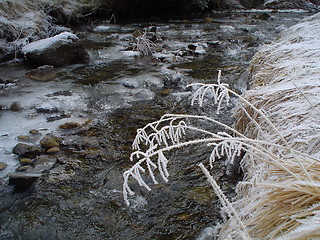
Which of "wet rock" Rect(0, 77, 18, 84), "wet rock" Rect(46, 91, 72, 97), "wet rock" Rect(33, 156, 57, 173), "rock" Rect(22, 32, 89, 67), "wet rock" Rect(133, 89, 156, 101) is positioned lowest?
"wet rock" Rect(33, 156, 57, 173)

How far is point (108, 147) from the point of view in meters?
3.29

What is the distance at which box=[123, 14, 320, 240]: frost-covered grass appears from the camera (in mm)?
1096

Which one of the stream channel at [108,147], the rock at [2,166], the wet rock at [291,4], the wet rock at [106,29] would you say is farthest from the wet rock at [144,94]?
the wet rock at [291,4]

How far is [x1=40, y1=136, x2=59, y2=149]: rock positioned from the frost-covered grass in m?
1.26

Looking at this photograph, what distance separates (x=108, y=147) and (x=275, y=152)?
2.06 m

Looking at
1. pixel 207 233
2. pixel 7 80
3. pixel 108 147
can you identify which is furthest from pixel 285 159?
pixel 7 80

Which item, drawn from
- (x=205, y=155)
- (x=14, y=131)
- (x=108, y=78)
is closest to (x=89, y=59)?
(x=108, y=78)

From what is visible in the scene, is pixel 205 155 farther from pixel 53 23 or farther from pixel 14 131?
pixel 53 23

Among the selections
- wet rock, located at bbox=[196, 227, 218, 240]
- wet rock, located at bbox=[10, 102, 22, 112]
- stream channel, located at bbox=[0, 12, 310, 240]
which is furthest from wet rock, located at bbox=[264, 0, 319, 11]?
wet rock, located at bbox=[196, 227, 218, 240]

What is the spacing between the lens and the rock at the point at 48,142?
324 centimetres

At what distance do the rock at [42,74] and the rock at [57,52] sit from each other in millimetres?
394

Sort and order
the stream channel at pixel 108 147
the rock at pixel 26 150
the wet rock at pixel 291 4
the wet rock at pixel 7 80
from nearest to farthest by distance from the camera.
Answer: the stream channel at pixel 108 147 → the rock at pixel 26 150 → the wet rock at pixel 7 80 → the wet rock at pixel 291 4

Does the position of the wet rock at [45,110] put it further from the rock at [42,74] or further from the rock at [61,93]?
the rock at [42,74]

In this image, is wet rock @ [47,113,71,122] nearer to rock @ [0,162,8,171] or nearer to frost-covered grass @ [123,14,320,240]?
rock @ [0,162,8,171]
